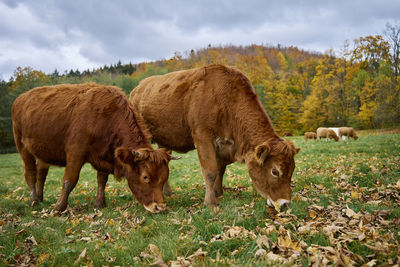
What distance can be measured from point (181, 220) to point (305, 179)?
4.02m

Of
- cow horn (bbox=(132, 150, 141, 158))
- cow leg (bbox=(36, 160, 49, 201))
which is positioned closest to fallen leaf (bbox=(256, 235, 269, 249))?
cow horn (bbox=(132, 150, 141, 158))

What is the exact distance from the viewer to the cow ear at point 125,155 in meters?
5.13

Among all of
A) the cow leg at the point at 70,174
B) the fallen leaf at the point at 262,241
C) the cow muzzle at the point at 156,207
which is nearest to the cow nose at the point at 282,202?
the fallen leaf at the point at 262,241

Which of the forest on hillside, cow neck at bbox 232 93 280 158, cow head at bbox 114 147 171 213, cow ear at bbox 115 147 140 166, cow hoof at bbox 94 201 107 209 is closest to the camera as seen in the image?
cow head at bbox 114 147 171 213

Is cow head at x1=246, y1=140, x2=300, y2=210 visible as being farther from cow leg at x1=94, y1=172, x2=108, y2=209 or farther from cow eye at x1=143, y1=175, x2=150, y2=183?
cow leg at x1=94, y1=172, x2=108, y2=209

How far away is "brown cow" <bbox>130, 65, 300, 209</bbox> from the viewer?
4.92 metres

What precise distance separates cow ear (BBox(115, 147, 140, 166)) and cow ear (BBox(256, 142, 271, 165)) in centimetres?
229

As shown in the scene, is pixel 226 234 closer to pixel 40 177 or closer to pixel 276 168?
pixel 276 168

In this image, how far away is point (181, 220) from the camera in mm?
4273

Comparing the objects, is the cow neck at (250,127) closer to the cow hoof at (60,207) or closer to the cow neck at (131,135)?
the cow neck at (131,135)

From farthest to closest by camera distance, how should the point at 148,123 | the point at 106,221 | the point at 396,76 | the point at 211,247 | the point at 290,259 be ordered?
the point at 396,76 < the point at 148,123 < the point at 106,221 < the point at 211,247 < the point at 290,259

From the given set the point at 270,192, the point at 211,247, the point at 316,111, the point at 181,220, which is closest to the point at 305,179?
the point at 270,192

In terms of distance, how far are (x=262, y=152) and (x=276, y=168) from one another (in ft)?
1.23

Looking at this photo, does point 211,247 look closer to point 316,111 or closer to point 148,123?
point 148,123
